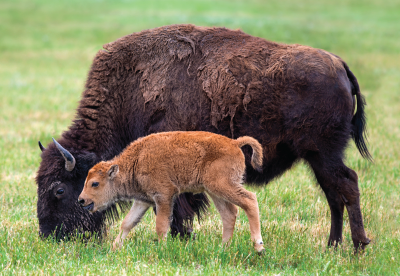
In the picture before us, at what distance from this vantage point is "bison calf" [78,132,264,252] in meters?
4.79

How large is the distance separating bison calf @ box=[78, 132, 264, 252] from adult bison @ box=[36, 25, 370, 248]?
0.57m

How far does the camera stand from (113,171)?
5027 millimetres

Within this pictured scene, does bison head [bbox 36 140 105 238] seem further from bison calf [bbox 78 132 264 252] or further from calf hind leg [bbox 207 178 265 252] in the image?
calf hind leg [bbox 207 178 265 252]

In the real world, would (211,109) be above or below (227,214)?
above

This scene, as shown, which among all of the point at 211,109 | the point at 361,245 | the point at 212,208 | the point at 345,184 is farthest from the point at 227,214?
the point at 212,208

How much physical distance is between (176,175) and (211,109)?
1004 millimetres

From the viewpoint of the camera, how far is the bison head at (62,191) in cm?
542

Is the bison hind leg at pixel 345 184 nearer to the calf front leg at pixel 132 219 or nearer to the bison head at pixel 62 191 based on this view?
the calf front leg at pixel 132 219

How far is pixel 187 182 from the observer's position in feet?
16.1

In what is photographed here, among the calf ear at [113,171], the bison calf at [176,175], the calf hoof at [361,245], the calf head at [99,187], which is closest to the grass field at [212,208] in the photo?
the calf hoof at [361,245]

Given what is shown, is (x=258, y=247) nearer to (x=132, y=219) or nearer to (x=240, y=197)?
(x=240, y=197)

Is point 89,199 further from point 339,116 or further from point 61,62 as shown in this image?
point 61,62

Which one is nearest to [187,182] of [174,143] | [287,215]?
[174,143]

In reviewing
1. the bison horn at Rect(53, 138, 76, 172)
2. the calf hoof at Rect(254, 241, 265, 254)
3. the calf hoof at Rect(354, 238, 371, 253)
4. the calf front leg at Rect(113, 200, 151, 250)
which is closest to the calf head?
the calf front leg at Rect(113, 200, 151, 250)
